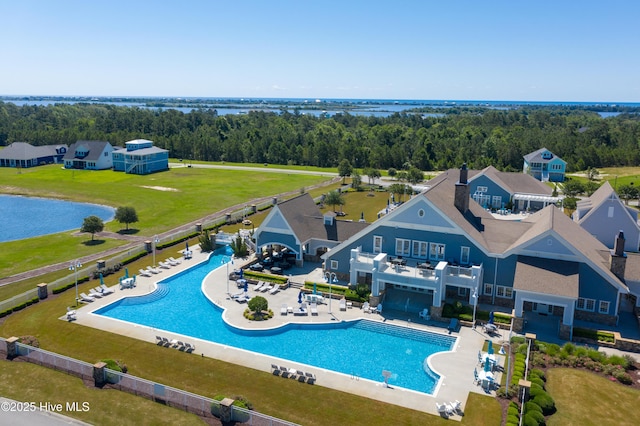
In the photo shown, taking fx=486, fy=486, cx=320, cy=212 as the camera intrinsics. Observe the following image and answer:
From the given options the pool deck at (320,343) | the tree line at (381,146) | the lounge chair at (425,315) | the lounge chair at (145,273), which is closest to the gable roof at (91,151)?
the tree line at (381,146)

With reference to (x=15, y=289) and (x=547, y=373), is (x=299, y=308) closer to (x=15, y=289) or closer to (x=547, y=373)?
(x=547, y=373)

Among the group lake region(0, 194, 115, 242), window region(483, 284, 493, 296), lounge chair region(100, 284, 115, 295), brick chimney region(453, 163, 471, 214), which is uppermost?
brick chimney region(453, 163, 471, 214)

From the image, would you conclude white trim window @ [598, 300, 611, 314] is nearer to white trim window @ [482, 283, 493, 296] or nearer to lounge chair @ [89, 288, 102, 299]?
white trim window @ [482, 283, 493, 296]

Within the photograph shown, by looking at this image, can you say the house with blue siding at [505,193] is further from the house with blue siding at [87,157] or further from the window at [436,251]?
the house with blue siding at [87,157]

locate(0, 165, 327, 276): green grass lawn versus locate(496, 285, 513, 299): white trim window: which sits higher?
locate(496, 285, 513, 299): white trim window

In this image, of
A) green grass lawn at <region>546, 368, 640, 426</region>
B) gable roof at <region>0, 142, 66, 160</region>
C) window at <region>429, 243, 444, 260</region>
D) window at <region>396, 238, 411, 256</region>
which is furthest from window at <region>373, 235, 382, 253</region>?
gable roof at <region>0, 142, 66, 160</region>

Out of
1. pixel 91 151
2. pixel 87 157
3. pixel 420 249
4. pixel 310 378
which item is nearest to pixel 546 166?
pixel 420 249
